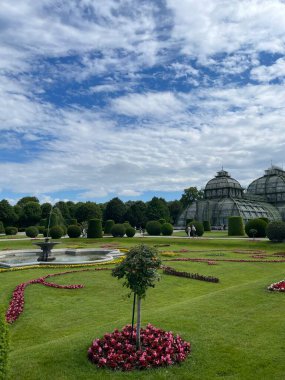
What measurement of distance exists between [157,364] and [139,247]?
2031 millimetres

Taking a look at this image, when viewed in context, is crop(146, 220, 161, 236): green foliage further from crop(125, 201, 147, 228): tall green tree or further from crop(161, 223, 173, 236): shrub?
crop(125, 201, 147, 228): tall green tree

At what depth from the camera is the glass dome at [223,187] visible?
75.5 m

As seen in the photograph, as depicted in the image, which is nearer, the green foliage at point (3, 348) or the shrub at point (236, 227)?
the green foliage at point (3, 348)

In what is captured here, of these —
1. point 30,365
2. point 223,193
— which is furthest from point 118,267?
point 223,193

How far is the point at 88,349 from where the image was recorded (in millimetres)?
6500

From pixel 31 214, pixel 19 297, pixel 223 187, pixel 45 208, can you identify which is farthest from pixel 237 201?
pixel 19 297

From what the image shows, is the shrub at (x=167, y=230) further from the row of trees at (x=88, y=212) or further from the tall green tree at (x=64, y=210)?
the tall green tree at (x=64, y=210)

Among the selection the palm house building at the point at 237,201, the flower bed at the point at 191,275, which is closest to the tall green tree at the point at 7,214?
the palm house building at the point at 237,201

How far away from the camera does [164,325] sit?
7.94 metres

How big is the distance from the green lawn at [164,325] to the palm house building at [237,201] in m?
51.2

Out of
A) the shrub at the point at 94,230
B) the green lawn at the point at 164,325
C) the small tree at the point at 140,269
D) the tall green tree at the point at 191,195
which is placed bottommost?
the green lawn at the point at 164,325

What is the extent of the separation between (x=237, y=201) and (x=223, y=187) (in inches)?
Answer: 341

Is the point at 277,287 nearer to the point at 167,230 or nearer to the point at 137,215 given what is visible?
the point at 167,230

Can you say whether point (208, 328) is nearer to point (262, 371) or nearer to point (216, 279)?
point (262, 371)
